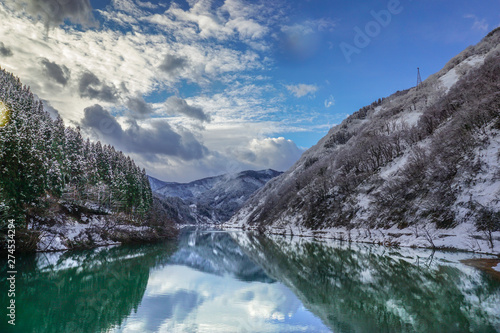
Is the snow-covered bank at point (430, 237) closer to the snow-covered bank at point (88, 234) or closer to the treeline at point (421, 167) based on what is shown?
the treeline at point (421, 167)

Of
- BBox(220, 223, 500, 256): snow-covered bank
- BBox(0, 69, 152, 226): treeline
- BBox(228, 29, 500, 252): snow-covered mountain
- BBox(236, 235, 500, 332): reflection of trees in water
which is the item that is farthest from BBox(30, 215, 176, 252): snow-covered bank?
BBox(228, 29, 500, 252): snow-covered mountain

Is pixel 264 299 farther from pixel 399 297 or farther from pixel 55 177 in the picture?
pixel 55 177

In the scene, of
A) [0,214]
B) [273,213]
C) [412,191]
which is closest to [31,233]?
[0,214]

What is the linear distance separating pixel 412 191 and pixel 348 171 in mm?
42001

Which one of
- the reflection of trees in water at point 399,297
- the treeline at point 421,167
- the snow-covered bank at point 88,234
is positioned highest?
the treeline at point 421,167

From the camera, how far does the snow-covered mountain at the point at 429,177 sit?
36.9 metres

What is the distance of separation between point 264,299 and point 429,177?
45603 millimetres

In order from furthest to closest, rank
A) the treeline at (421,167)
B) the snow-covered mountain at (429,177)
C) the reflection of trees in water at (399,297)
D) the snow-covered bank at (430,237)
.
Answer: the treeline at (421,167) < the snow-covered mountain at (429,177) < the snow-covered bank at (430,237) < the reflection of trees in water at (399,297)

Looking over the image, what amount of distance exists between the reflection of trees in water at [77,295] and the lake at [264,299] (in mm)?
58

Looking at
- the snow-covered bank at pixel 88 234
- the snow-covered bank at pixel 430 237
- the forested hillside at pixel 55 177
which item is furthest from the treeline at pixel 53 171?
the snow-covered bank at pixel 430 237

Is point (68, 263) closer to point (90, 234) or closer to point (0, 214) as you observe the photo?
point (0, 214)

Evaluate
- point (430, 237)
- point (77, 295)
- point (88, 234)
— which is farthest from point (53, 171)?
point (430, 237)

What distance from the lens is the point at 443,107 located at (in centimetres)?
7206

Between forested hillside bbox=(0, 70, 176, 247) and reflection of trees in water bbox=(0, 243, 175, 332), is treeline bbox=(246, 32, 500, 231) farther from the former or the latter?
forested hillside bbox=(0, 70, 176, 247)
